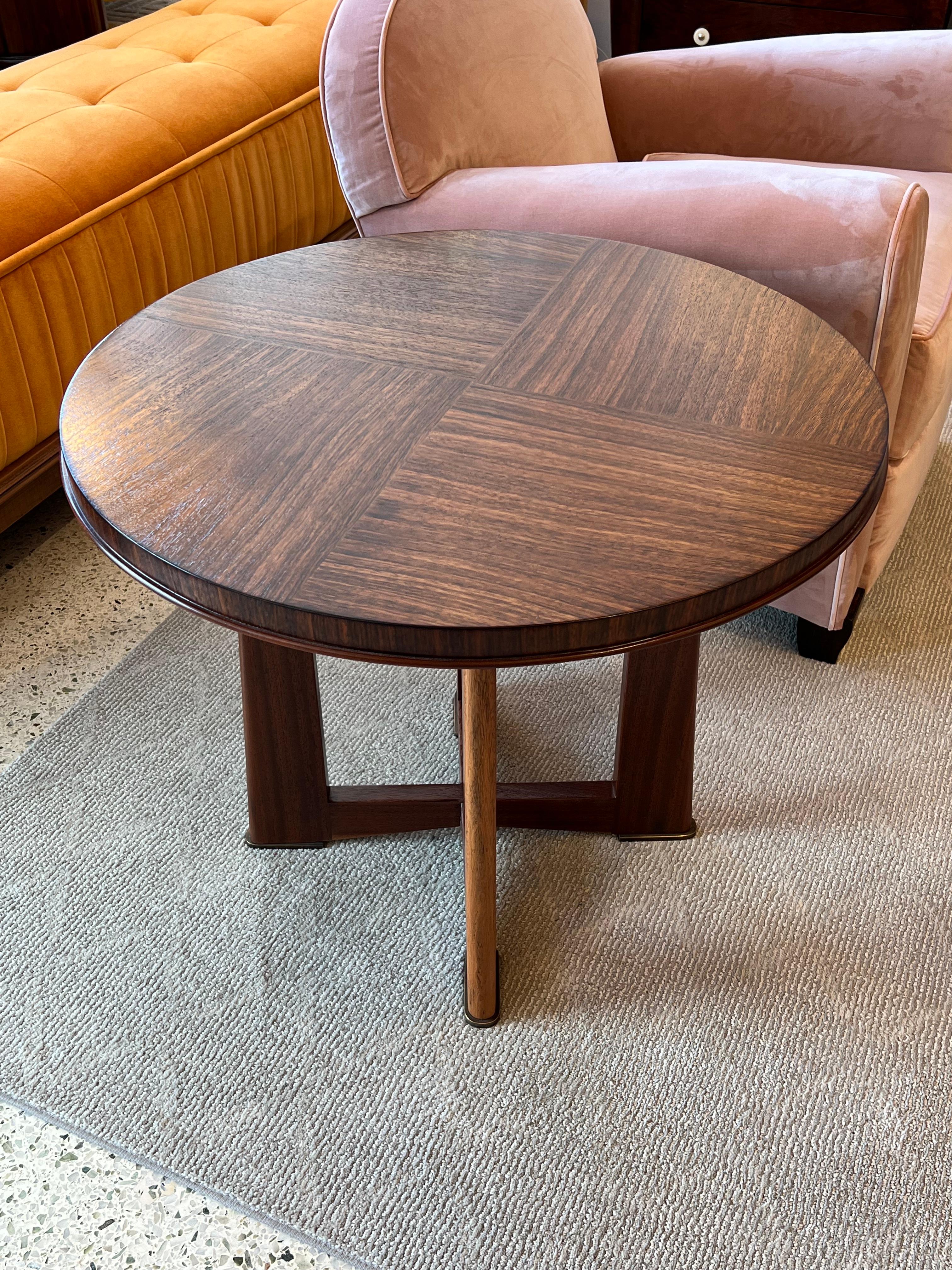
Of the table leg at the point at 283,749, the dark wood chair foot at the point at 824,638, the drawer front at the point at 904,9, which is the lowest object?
the dark wood chair foot at the point at 824,638

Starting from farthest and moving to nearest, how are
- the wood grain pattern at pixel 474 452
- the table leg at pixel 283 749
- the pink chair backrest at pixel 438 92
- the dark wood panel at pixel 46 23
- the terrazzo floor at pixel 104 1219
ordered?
the dark wood panel at pixel 46 23, the pink chair backrest at pixel 438 92, the table leg at pixel 283 749, the terrazzo floor at pixel 104 1219, the wood grain pattern at pixel 474 452

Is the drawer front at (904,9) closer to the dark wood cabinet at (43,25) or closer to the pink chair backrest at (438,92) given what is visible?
the pink chair backrest at (438,92)

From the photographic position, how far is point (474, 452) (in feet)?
2.64

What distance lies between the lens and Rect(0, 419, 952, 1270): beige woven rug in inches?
35.8

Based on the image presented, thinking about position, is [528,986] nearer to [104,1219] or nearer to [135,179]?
[104,1219]

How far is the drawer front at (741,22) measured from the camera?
2.20 metres

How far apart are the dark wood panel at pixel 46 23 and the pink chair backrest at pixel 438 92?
1.66 meters

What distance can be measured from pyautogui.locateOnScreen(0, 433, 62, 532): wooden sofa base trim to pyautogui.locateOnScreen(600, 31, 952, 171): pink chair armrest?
3.49ft

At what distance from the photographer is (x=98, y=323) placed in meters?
1.55

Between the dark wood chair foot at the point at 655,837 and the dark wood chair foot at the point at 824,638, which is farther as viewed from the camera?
the dark wood chair foot at the point at 824,638

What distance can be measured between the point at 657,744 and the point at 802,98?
110 cm

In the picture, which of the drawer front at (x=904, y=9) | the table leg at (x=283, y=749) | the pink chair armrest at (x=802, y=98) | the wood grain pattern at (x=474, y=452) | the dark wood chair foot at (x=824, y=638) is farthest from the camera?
the drawer front at (x=904, y=9)

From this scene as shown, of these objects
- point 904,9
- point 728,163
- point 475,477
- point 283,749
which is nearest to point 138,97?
point 728,163

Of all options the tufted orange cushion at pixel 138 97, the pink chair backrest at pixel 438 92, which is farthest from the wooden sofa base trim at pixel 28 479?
the pink chair backrest at pixel 438 92
